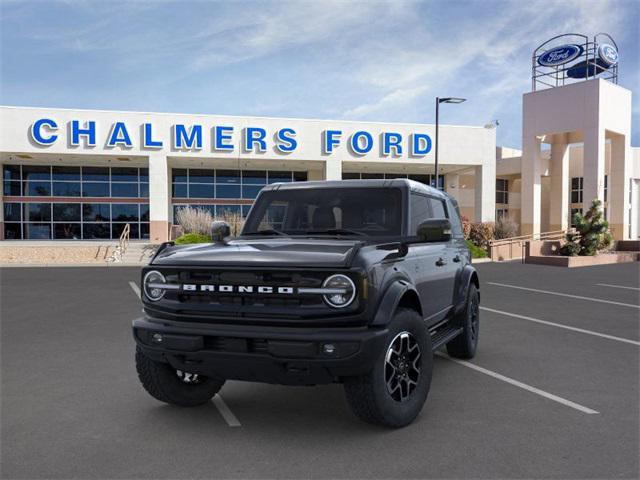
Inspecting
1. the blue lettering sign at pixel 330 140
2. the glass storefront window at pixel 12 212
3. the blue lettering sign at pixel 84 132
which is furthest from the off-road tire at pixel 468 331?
the glass storefront window at pixel 12 212

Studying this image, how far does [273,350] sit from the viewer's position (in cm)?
367

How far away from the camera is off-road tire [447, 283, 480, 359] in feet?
20.7

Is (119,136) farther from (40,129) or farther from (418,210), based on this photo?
(418,210)

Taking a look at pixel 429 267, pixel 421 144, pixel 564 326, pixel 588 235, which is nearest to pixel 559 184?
pixel 421 144

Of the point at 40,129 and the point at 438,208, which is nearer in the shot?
the point at 438,208

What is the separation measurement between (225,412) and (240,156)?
92.9ft

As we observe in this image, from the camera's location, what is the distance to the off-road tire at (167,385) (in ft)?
15.0

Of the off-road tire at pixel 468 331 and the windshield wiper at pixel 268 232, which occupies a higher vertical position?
the windshield wiper at pixel 268 232

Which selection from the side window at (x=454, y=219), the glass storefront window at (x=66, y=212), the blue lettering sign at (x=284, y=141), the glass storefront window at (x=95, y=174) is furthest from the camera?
the glass storefront window at (x=95, y=174)

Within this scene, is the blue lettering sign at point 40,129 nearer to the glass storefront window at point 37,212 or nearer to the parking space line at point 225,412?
the glass storefront window at point 37,212

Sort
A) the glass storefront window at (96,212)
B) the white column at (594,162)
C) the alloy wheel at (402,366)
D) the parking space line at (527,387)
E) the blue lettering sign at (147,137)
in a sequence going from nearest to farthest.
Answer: the alloy wheel at (402,366)
the parking space line at (527,387)
the blue lettering sign at (147,137)
the white column at (594,162)
the glass storefront window at (96,212)

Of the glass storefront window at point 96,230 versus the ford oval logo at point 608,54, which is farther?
the glass storefront window at point 96,230

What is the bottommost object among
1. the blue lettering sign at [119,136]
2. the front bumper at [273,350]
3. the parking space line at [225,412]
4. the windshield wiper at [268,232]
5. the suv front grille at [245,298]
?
the parking space line at [225,412]

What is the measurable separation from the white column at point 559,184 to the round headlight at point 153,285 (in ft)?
115
